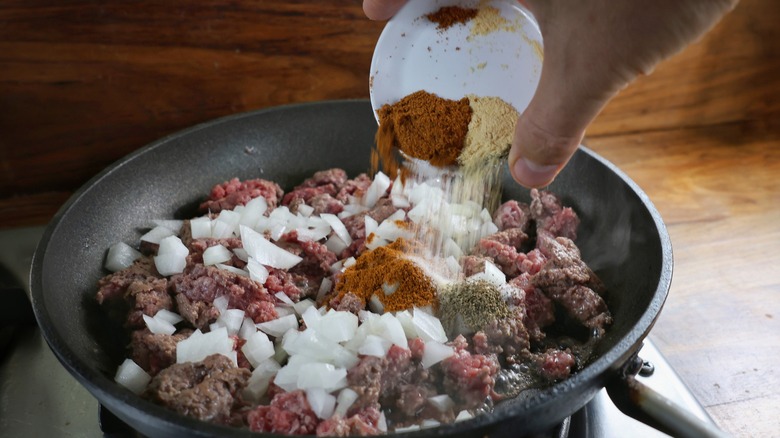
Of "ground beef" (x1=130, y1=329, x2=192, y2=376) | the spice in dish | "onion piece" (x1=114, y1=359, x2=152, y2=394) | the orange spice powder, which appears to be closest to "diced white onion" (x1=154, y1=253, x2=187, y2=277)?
"ground beef" (x1=130, y1=329, x2=192, y2=376)

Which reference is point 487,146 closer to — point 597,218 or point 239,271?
point 597,218

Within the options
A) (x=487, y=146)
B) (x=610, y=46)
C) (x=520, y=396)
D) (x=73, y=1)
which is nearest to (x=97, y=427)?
(x=520, y=396)

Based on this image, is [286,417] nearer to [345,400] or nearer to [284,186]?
[345,400]

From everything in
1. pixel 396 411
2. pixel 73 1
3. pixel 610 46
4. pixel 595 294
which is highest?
pixel 610 46

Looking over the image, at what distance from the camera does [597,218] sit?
5.95 ft

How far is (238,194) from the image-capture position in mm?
1931

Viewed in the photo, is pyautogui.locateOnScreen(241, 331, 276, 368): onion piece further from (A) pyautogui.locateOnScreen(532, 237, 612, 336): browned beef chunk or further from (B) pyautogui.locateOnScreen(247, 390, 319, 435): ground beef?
(A) pyautogui.locateOnScreen(532, 237, 612, 336): browned beef chunk

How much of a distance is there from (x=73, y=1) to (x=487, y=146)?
1.33 metres

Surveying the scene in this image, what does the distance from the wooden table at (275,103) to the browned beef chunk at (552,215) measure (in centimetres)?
40

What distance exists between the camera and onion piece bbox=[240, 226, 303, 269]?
5.57 ft

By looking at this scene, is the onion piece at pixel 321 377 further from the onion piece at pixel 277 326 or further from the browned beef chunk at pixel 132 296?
the browned beef chunk at pixel 132 296

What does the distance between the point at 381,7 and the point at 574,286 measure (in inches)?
31.7

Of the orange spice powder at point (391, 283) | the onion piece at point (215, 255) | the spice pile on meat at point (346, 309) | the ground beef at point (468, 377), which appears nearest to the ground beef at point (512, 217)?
the spice pile on meat at point (346, 309)

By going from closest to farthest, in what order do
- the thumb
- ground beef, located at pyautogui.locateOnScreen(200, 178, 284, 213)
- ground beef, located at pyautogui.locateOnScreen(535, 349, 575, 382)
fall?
the thumb → ground beef, located at pyautogui.locateOnScreen(535, 349, 575, 382) → ground beef, located at pyautogui.locateOnScreen(200, 178, 284, 213)
